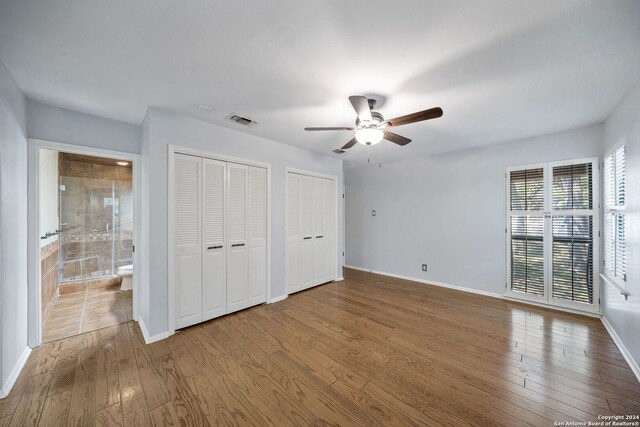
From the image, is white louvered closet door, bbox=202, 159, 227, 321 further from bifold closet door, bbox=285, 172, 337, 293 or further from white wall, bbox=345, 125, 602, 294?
white wall, bbox=345, 125, 602, 294

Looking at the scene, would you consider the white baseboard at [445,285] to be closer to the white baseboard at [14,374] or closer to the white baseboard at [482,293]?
the white baseboard at [482,293]

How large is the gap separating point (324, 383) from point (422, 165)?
13.9 ft

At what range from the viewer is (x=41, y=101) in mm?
2447

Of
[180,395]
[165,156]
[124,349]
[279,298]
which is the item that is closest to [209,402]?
[180,395]

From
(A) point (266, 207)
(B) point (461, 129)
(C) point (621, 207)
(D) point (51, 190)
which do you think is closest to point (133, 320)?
(A) point (266, 207)

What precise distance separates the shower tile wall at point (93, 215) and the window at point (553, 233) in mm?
7186

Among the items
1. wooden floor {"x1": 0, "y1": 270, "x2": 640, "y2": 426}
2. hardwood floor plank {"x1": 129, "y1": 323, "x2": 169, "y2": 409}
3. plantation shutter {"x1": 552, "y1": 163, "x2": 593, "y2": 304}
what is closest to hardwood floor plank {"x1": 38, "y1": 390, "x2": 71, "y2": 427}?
wooden floor {"x1": 0, "y1": 270, "x2": 640, "y2": 426}

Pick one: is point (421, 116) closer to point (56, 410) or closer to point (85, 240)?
point (56, 410)

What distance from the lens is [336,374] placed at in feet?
6.78

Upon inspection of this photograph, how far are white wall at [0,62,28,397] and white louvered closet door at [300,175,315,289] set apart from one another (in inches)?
125

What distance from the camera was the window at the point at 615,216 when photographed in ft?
8.05

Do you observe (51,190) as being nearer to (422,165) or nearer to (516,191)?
(422,165)

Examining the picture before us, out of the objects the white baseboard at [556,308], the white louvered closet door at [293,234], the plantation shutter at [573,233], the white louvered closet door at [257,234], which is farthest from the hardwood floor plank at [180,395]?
the plantation shutter at [573,233]

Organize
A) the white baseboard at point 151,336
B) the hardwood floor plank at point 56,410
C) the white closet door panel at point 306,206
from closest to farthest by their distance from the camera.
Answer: the hardwood floor plank at point 56,410 → the white baseboard at point 151,336 → the white closet door panel at point 306,206
